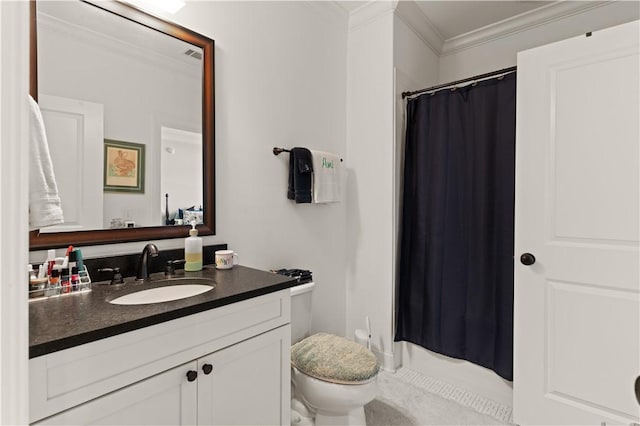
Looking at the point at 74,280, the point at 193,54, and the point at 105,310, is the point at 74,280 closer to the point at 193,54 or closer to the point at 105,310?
the point at 105,310

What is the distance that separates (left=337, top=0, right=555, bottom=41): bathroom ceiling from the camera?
2.25 m

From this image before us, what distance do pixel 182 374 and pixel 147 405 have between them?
0.11 metres

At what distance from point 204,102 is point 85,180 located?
24.0 inches

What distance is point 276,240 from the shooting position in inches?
75.9

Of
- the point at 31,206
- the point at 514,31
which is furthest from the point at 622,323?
the point at 31,206

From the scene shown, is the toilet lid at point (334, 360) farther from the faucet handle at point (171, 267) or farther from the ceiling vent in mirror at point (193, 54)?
the ceiling vent in mirror at point (193, 54)

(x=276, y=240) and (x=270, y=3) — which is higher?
(x=270, y=3)

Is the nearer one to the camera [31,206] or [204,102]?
[31,206]

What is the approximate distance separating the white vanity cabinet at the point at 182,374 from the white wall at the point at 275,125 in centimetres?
58

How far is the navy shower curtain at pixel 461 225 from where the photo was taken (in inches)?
75.4

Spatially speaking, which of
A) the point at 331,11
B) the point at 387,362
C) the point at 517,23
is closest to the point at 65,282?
the point at 387,362

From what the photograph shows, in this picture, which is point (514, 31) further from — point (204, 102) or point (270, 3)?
point (204, 102)

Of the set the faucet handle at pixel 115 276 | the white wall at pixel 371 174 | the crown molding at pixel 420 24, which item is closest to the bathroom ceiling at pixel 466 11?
the crown molding at pixel 420 24

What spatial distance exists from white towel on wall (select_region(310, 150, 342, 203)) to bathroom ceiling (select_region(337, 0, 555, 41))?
3.66 ft
